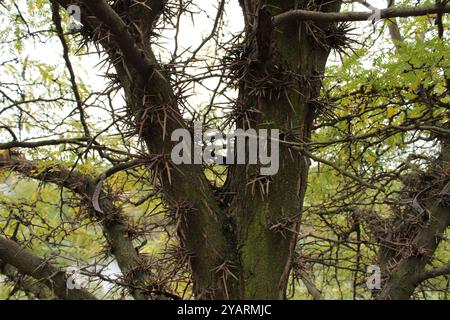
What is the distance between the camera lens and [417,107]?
347 cm

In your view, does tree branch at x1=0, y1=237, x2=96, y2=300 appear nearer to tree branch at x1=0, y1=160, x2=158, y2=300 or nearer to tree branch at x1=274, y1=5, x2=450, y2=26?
tree branch at x1=0, y1=160, x2=158, y2=300

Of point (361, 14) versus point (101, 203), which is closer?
point (361, 14)

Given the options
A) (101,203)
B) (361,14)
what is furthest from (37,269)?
(361,14)

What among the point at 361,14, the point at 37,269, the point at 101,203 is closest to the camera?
the point at 361,14

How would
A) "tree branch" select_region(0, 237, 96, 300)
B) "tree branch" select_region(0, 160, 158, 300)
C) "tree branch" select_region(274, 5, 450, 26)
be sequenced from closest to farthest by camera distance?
"tree branch" select_region(274, 5, 450, 26) → "tree branch" select_region(0, 237, 96, 300) → "tree branch" select_region(0, 160, 158, 300)

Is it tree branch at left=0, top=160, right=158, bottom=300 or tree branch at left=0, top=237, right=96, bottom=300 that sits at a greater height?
tree branch at left=0, top=160, right=158, bottom=300

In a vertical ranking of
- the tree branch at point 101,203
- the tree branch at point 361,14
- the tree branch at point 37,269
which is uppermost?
the tree branch at point 361,14

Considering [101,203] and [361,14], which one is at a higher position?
[361,14]

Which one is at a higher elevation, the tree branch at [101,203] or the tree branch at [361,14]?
A: the tree branch at [361,14]

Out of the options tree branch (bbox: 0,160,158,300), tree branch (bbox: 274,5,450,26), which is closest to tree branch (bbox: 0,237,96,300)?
tree branch (bbox: 0,160,158,300)

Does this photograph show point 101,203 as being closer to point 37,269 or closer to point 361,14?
point 37,269

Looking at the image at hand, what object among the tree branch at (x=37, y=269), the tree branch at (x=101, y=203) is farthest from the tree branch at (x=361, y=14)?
the tree branch at (x=37, y=269)

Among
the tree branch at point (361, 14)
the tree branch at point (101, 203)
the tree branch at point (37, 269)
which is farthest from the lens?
the tree branch at point (101, 203)

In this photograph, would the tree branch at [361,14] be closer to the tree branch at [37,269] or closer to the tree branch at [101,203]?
the tree branch at [101,203]
